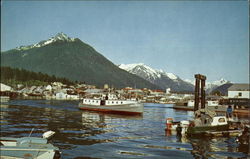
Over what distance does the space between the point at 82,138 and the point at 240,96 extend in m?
81.4

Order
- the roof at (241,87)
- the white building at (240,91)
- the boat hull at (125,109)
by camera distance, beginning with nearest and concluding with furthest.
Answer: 1. the boat hull at (125,109)
2. the white building at (240,91)
3. the roof at (241,87)

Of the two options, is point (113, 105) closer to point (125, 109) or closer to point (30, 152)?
point (125, 109)

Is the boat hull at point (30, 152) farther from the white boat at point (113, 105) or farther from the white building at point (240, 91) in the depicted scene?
the white building at point (240, 91)

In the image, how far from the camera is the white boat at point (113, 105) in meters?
60.1

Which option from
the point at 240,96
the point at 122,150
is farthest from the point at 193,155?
the point at 240,96

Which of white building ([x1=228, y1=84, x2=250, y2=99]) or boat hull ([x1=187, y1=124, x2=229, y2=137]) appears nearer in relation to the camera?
boat hull ([x1=187, y1=124, x2=229, y2=137])

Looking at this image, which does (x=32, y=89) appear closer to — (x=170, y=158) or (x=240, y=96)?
(x=240, y=96)

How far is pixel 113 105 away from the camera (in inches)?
2454

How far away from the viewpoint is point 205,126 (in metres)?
29.8

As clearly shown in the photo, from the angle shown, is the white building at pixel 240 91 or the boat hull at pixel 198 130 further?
the white building at pixel 240 91

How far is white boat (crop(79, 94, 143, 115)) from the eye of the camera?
60.1 metres

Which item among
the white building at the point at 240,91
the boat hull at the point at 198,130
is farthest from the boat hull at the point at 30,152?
the white building at the point at 240,91

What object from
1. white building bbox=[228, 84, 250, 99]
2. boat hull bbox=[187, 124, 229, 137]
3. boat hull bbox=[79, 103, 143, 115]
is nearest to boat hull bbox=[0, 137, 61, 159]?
boat hull bbox=[187, 124, 229, 137]

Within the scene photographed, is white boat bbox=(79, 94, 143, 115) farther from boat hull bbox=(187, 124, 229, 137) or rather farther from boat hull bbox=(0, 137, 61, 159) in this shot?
boat hull bbox=(0, 137, 61, 159)
